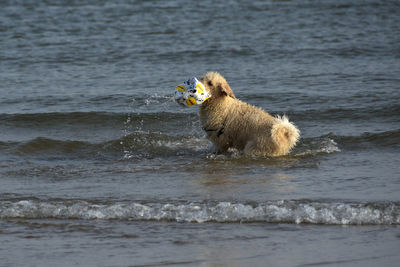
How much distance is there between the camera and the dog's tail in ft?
29.4

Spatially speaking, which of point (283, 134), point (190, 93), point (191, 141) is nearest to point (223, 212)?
point (190, 93)

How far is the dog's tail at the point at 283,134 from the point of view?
8969 millimetres

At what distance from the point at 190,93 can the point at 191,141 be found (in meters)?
2.08

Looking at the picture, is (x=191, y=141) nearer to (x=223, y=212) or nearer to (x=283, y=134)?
(x=283, y=134)

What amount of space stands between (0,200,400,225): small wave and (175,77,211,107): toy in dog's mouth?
2186 millimetres

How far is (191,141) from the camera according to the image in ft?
35.2

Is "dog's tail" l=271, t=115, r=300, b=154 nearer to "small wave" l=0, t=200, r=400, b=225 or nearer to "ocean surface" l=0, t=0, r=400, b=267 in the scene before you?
"ocean surface" l=0, t=0, r=400, b=267

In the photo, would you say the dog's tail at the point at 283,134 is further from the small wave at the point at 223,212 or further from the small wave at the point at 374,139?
the small wave at the point at 223,212

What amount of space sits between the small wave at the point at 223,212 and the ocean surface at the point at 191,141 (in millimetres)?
18

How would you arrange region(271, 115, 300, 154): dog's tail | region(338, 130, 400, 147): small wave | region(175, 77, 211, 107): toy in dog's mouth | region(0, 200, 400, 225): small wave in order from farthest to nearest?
1. region(338, 130, 400, 147): small wave
2. region(271, 115, 300, 154): dog's tail
3. region(175, 77, 211, 107): toy in dog's mouth
4. region(0, 200, 400, 225): small wave

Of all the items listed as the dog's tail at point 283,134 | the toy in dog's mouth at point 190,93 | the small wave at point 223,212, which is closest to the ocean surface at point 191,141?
the small wave at point 223,212

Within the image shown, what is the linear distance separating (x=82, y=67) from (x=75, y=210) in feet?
32.4

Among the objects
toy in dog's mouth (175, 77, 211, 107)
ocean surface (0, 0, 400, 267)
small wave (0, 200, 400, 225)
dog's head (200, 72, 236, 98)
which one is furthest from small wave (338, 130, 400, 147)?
small wave (0, 200, 400, 225)

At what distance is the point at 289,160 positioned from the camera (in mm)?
9078
